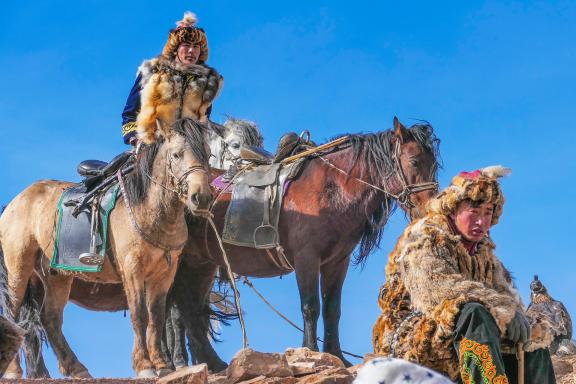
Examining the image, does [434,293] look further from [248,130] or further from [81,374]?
[248,130]

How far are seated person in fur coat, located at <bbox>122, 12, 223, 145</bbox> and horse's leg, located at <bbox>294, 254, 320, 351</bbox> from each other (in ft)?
5.75

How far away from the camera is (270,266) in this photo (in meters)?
11.6

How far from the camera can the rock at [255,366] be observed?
883 centimetres

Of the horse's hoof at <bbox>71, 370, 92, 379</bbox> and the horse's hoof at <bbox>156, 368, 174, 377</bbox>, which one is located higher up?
the horse's hoof at <bbox>71, 370, 92, 379</bbox>

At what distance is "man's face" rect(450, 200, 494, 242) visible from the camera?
276 inches

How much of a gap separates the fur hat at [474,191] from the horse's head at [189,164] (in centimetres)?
330

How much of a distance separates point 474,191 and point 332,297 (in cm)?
439

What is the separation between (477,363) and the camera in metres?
6.42

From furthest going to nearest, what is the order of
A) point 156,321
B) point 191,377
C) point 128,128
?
point 128,128, point 156,321, point 191,377

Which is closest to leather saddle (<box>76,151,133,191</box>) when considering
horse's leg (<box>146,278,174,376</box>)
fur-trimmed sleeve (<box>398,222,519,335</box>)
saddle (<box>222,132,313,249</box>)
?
saddle (<box>222,132,313,249</box>)

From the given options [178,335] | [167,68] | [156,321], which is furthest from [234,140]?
[156,321]

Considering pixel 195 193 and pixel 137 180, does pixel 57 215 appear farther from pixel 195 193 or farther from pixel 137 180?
A: pixel 195 193

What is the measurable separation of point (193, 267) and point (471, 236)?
550 cm

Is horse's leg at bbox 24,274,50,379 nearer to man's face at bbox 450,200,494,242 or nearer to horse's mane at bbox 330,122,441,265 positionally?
horse's mane at bbox 330,122,441,265
